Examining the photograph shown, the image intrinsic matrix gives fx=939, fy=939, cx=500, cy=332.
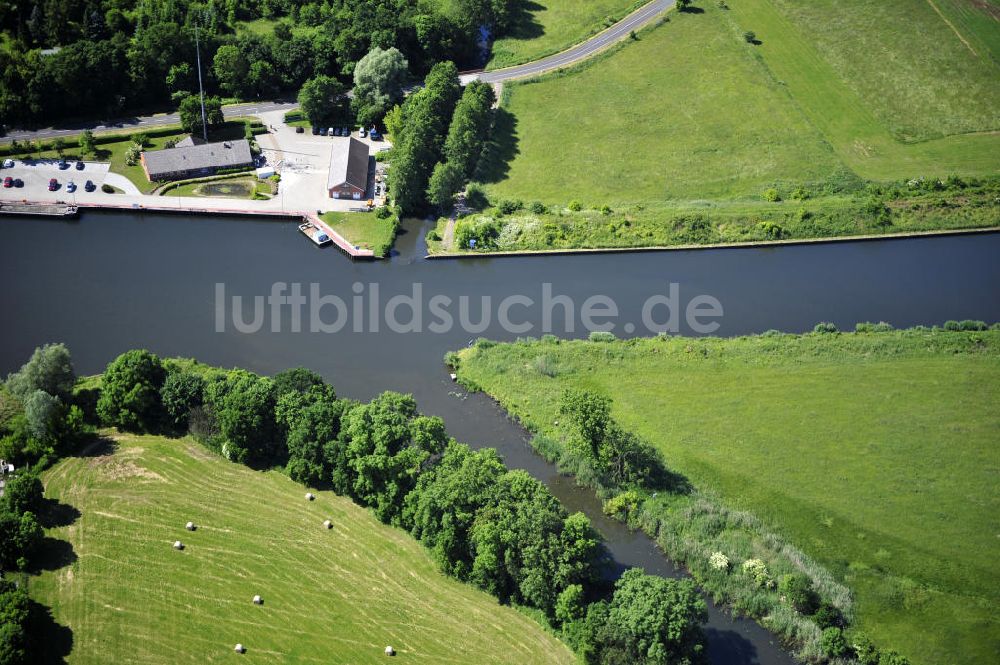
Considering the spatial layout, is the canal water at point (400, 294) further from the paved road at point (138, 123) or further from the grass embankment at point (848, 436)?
the paved road at point (138, 123)

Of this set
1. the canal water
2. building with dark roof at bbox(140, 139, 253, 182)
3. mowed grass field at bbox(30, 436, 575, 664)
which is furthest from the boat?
mowed grass field at bbox(30, 436, 575, 664)

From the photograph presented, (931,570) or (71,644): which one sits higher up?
(931,570)

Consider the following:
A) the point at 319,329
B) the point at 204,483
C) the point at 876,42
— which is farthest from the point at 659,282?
the point at 876,42

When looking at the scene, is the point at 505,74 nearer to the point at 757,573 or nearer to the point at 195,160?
the point at 195,160

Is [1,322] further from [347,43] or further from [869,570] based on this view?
[869,570]

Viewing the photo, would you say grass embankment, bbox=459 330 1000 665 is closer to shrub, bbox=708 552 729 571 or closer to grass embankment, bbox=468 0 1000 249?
shrub, bbox=708 552 729 571

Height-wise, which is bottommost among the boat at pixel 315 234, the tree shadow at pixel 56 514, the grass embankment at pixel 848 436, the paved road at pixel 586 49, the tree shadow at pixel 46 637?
the tree shadow at pixel 46 637

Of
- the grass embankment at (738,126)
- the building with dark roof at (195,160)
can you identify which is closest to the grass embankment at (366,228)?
A: the grass embankment at (738,126)
